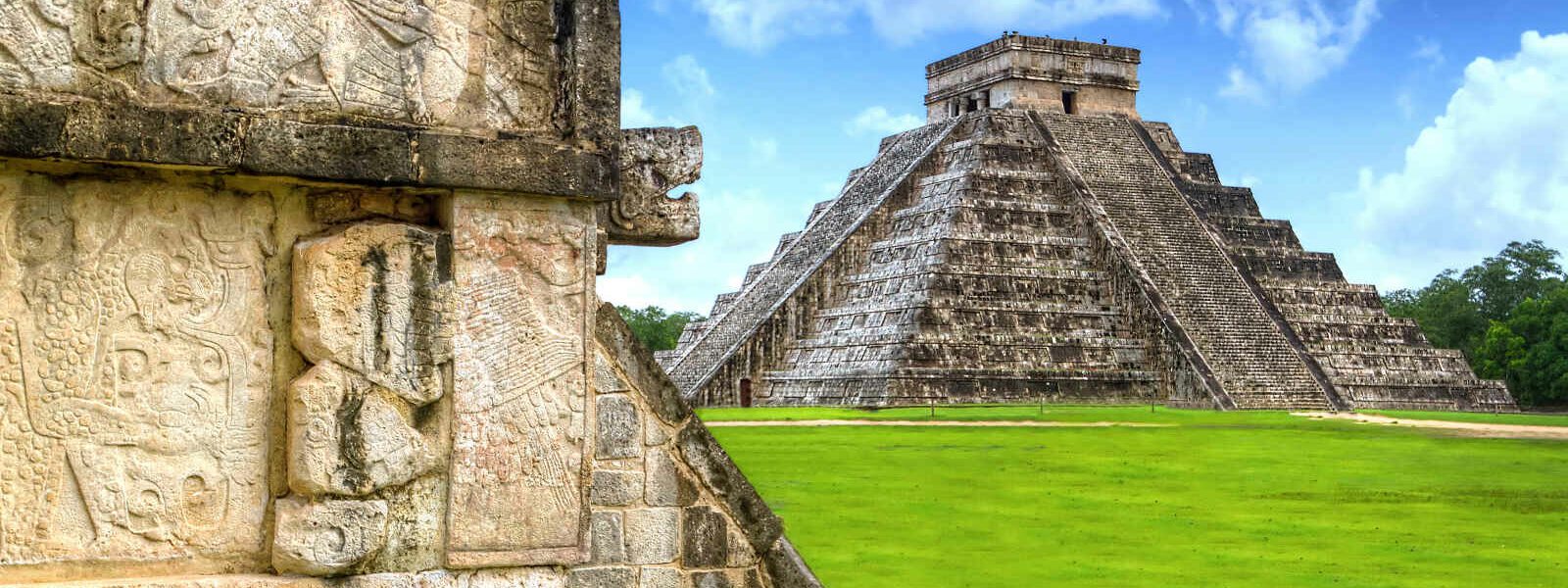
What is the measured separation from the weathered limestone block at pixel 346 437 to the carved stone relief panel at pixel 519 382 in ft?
0.51

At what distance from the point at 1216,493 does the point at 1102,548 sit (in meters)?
4.33

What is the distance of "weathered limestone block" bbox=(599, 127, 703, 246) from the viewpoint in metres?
5.50

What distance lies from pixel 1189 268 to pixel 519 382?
38762mm

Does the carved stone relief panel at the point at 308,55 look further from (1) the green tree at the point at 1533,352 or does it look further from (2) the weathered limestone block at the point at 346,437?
(1) the green tree at the point at 1533,352

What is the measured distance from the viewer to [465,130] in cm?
502

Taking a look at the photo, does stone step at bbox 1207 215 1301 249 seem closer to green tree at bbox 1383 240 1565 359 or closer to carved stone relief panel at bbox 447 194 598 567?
green tree at bbox 1383 240 1565 359

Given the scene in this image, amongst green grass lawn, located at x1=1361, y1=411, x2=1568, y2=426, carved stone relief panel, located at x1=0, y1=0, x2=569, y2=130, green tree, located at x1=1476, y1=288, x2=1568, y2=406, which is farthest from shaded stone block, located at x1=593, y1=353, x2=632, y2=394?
green tree, located at x1=1476, y1=288, x2=1568, y2=406

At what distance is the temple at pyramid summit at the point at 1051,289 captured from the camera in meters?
38.3

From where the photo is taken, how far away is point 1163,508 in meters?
14.5

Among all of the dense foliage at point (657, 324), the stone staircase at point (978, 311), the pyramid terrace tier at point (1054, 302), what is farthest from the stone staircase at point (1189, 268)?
the dense foliage at point (657, 324)

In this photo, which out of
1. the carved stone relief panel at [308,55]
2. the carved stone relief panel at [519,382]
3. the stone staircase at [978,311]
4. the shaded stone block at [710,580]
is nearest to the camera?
the carved stone relief panel at [308,55]

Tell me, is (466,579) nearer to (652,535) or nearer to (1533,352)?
(652,535)

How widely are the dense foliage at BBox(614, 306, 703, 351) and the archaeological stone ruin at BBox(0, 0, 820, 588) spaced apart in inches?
2691

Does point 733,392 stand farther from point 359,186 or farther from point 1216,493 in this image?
point 359,186
